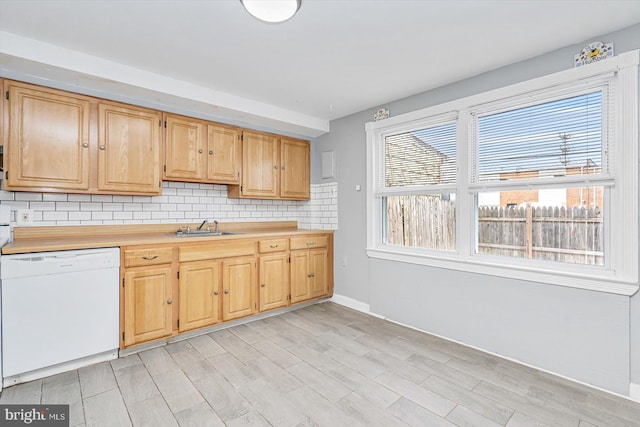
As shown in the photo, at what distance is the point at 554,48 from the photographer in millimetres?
2316

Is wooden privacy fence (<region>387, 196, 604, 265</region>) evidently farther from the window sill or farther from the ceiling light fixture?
the ceiling light fixture

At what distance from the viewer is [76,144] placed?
8.56ft

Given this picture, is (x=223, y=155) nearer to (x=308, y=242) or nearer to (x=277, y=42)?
(x=308, y=242)

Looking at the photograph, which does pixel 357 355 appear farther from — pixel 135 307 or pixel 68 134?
pixel 68 134

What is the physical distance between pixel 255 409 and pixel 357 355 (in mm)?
1012

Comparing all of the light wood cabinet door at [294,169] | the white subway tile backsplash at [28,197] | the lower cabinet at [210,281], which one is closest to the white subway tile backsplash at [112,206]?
the white subway tile backsplash at [28,197]

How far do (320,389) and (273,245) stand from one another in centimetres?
175

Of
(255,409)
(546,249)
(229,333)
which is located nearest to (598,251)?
(546,249)

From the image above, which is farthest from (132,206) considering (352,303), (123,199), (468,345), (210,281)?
(468,345)

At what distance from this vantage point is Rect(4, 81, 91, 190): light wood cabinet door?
2357 mm

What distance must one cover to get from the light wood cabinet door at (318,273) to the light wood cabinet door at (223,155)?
1363 mm

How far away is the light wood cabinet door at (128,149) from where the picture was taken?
2744 millimetres

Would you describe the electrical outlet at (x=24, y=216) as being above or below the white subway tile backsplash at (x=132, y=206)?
below

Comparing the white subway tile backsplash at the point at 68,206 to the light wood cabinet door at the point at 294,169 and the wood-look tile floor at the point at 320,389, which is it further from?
the light wood cabinet door at the point at 294,169
